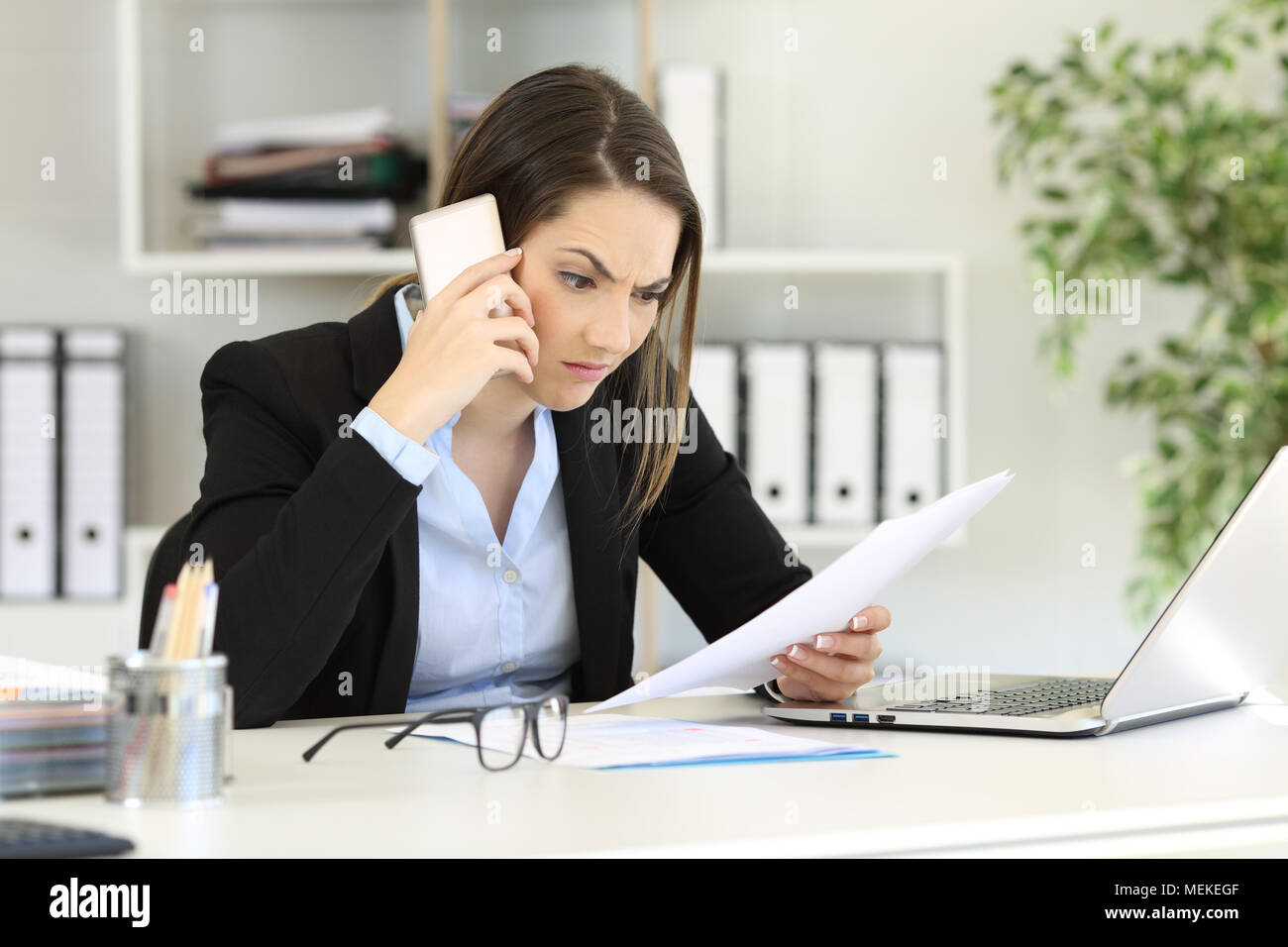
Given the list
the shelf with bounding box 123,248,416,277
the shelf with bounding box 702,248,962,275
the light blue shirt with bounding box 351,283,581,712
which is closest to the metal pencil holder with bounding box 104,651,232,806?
the light blue shirt with bounding box 351,283,581,712

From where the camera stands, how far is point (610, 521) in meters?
1.44

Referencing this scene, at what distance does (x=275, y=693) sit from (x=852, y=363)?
1.44m

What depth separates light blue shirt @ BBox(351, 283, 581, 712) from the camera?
1.35 m

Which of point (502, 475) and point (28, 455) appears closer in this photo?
point (502, 475)

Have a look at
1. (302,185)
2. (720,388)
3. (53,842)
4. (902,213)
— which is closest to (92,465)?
(302,185)

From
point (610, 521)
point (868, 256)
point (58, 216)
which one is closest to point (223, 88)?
point (58, 216)

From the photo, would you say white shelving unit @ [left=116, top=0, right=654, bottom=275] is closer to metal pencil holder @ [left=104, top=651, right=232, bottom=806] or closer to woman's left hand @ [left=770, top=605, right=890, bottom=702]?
woman's left hand @ [left=770, top=605, right=890, bottom=702]

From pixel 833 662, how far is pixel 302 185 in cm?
151

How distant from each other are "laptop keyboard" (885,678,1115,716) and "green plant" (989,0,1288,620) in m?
1.22

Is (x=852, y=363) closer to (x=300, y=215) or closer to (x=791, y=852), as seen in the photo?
(x=300, y=215)

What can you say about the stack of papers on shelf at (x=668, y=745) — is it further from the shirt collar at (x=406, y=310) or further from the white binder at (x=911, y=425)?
the white binder at (x=911, y=425)

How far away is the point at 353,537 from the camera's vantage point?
1101 millimetres

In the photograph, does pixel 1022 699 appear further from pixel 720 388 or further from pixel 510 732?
pixel 720 388

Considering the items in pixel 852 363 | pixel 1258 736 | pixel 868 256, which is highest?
pixel 868 256
